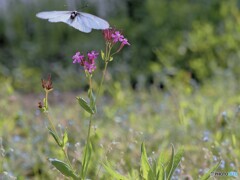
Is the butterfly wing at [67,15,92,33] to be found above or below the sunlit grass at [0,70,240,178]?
above

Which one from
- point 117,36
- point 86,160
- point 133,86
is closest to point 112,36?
point 117,36

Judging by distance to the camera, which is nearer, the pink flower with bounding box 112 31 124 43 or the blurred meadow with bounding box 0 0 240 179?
the pink flower with bounding box 112 31 124 43

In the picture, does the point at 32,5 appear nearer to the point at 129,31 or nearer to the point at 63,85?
the point at 129,31

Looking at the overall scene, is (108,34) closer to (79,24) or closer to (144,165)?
(79,24)

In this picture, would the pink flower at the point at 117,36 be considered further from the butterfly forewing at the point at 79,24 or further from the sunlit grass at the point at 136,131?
the sunlit grass at the point at 136,131

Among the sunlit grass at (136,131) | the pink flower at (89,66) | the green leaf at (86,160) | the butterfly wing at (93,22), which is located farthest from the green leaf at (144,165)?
the sunlit grass at (136,131)

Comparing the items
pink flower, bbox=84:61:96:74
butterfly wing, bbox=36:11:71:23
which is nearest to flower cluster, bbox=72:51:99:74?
pink flower, bbox=84:61:96:74

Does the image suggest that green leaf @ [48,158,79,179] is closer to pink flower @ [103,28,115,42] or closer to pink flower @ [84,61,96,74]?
pink flower @ [84,61,96,74]
